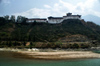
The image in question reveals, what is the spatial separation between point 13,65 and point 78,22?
2894 inches

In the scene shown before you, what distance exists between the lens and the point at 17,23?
93125mm

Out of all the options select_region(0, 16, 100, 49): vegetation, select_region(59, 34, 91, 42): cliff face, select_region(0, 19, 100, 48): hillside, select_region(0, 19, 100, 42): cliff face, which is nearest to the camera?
select_region(0, 16, 100, 49): vegetation

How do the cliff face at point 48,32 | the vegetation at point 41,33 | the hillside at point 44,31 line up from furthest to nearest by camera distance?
the cliff face at point 48,32 → the hillside at point 44,31 → the vegetation at point 41,33

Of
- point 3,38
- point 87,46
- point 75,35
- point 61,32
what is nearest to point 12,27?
point 3,38

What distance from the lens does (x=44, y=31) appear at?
264ft

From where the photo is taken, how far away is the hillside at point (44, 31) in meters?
69.0

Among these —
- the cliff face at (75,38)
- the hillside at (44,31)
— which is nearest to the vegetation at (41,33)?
the hillside at (44,31)

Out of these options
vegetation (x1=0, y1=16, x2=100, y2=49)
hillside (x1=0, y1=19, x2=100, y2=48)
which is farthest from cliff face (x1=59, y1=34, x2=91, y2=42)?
vegetation (x1=0, y1=16, x2=100, y2=49)

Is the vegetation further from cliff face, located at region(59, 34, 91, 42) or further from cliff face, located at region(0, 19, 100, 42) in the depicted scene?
cliff face, located at region(59, 34, 91, 42)

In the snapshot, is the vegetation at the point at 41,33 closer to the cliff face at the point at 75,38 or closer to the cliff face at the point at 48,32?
the cliff face at the point at 48,32

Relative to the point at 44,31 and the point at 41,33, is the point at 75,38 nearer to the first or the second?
the point at 44,31

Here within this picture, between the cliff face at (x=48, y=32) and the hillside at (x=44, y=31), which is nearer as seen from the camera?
the hillside at (x=44, y=31)

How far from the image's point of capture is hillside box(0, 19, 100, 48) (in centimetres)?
6897

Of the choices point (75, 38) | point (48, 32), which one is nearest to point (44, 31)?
point (48, 32)
